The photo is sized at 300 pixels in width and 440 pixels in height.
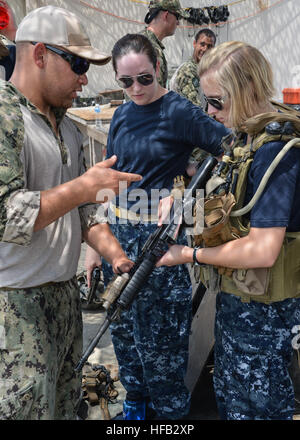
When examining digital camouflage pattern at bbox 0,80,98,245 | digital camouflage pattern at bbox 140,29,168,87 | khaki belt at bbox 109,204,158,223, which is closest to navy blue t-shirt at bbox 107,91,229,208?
khaki belt at bbox 109,204,158,223

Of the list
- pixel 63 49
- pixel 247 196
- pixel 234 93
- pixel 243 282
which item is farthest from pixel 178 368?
pixel 63 49

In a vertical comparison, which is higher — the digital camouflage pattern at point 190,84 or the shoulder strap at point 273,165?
the digital camouflage pattern at point 190,84

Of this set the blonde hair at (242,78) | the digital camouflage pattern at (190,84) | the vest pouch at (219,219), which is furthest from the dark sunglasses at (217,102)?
the digital camouflage pattern at (190,84)

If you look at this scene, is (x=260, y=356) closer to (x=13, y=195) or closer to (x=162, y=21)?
(x=13, y=195)

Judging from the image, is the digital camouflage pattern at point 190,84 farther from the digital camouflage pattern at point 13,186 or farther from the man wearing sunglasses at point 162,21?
the digital camouflage pattern at point 13,186

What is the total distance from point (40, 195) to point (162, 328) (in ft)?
5.23

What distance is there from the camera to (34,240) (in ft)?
6.57

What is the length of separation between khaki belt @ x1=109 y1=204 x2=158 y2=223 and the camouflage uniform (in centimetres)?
89

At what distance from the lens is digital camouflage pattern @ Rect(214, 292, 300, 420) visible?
7.34 ft

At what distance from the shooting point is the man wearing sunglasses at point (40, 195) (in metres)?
1.83

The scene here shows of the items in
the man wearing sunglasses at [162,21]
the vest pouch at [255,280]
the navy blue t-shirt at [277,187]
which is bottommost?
the vest pouch at [255,280]

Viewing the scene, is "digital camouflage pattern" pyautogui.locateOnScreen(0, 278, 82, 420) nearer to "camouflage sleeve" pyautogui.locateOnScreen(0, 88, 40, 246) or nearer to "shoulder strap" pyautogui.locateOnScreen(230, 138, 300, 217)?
"camouflage sleeve" pyautogui.locateOnScreen(0, 88, 40, 246)

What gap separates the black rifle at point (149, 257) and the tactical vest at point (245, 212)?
127 mm
